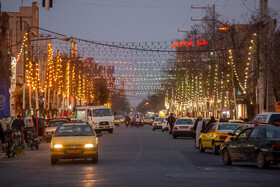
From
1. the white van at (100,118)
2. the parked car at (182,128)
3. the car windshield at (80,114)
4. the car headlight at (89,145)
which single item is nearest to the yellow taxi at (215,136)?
the car headlight at (89,145)

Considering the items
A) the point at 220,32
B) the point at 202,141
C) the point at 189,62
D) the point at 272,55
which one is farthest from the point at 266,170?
the point at 189,62

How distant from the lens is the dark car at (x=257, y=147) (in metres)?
18.0

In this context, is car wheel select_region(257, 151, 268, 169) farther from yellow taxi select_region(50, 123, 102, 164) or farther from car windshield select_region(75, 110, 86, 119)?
car windshield select_region(75, 110, 86, 119)

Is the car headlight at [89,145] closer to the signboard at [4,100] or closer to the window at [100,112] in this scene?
the signboard at [4,100]

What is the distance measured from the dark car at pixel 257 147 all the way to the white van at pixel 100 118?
1562 inches

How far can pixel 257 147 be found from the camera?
18.5 meters

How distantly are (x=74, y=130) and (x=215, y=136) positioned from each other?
276 inches

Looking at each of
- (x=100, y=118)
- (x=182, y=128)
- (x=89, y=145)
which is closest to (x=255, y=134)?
(x=89, y=145)

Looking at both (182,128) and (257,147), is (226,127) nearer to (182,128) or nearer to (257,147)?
(257,147)

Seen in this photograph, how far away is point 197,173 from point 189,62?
59989 millimetres

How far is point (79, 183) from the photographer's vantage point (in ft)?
46.4

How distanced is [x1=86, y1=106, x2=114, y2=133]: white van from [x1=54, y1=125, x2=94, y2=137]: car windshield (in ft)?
121

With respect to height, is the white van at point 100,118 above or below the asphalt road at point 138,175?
above

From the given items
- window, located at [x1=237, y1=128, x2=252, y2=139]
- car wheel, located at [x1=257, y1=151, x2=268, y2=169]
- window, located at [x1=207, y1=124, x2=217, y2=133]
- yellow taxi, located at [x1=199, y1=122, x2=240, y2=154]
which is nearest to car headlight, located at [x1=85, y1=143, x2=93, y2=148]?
window, located at [x1=237, y1=128, x2=252, y2=139]
